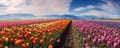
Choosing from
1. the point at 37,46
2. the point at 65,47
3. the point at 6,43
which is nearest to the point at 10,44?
the point at 6,43

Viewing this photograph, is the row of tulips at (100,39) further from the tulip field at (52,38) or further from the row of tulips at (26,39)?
the row of tulips at (26,39)

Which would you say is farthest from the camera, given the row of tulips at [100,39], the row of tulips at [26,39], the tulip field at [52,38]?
the row of tulips at [100,39]

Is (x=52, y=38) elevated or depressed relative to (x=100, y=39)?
elevated

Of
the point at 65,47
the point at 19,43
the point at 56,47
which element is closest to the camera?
the point at 19,43

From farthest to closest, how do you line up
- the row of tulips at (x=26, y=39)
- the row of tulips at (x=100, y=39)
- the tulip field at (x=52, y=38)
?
the row of tulips at (x=100, y=39)
the tulip field at (x=52, y=38)
the row of tulips at (x=26, y=39)

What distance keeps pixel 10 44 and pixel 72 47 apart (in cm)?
430

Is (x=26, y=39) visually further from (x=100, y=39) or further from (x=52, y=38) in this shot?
(x=100, y=39)

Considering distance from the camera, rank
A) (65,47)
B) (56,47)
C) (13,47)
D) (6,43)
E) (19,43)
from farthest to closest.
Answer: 1. (65,47)
2. (56,47)
3. (6,43)
4. (13,47)
5. (19,43)

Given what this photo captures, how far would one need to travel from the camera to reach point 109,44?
767 centimetres

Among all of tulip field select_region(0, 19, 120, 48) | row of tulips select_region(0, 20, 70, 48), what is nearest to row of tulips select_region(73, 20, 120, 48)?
tulip field select_region(0, 19, 120, 48)

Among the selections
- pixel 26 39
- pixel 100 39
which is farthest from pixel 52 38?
pixel 100 39

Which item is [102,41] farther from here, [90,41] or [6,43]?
[6,43]

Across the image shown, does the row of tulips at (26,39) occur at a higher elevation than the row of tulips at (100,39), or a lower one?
higher

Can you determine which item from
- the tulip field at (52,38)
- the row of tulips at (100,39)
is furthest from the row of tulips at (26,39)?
the row of tulips at (100,39)
